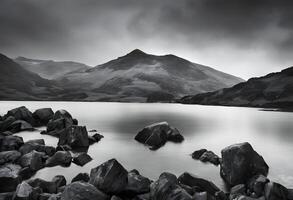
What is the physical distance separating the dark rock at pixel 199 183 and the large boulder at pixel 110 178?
15.8ft

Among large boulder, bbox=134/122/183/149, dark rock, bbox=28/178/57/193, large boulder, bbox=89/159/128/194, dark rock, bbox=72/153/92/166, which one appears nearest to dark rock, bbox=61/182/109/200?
large boulder, bbox=89/159/128/194

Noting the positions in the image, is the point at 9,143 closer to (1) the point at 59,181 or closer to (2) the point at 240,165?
(1) the point at 59,181

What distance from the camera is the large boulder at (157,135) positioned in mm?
44719

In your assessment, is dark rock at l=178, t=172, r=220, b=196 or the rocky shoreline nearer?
the rocky shoreline

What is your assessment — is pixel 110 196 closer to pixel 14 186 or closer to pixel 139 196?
pixel 139 196

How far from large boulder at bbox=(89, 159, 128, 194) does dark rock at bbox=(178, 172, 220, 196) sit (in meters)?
4.82

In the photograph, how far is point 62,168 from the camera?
28.1m

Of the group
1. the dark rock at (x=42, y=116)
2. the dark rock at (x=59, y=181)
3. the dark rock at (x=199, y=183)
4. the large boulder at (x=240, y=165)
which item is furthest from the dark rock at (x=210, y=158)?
the dark rock at (x=42, y=116)

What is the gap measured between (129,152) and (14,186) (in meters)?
20.0

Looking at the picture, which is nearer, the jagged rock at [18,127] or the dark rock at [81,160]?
the dark rock at [81,160]

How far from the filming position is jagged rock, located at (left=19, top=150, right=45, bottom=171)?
26.6m

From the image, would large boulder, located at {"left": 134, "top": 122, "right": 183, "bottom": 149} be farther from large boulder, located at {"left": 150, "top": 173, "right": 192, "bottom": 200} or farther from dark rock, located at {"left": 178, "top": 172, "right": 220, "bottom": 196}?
large boulder, located at {"left": 150, "top": 173, "right": 192, "bottom": 200}

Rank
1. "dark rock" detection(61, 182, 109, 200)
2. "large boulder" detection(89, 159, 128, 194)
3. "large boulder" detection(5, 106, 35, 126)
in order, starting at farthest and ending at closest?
"large boulder" detection(5, 106, 35, 126)
"large boulder" detection(89, 159, 128, 194)
"dark rock" detection(61, 182, 109, 200)

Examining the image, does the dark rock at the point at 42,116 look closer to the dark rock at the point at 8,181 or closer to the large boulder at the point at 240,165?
the dark rock at the point at 8,181
